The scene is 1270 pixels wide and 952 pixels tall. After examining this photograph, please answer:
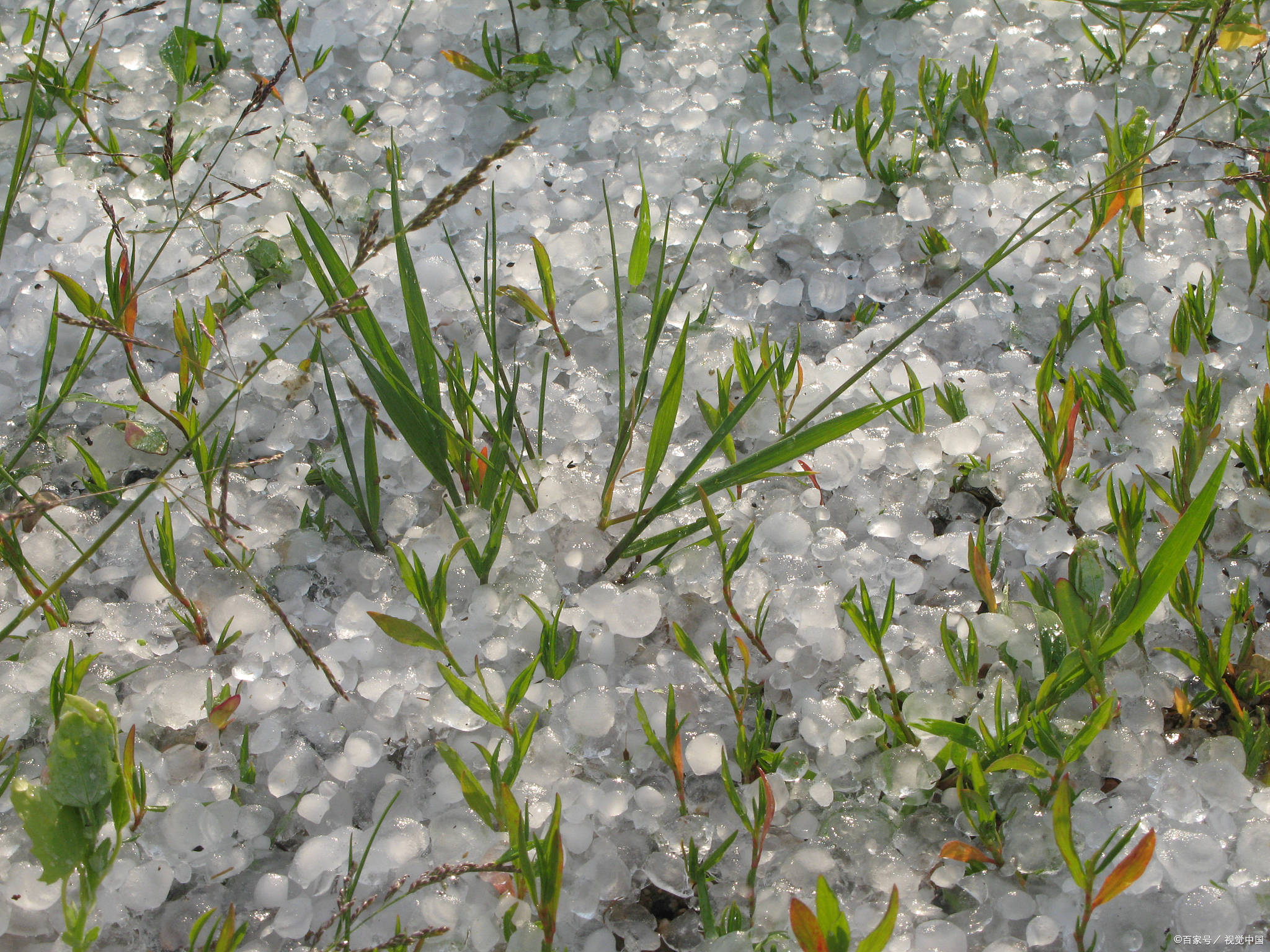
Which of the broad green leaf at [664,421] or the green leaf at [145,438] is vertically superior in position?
the broad green leaf at [664,421]

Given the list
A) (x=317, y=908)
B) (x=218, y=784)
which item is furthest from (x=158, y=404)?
(x=317, y=908)

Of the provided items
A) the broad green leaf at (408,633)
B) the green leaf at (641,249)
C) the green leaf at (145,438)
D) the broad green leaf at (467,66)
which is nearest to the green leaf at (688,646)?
the broad green leaf at (408,633)

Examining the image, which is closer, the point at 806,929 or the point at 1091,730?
the point at 806,929

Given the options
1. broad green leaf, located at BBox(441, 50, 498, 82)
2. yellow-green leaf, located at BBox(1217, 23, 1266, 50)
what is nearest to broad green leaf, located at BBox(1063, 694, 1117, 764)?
yellow-green leaf, located at BBox(1217, 23, 1266, 50)

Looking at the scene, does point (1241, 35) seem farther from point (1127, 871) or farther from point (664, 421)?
point (1127, 871)

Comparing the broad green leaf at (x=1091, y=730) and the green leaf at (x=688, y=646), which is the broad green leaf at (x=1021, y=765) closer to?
the broad green leaf at (x=1091, y=730)

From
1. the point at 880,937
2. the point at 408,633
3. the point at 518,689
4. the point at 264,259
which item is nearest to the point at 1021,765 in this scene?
the point at 880,937
